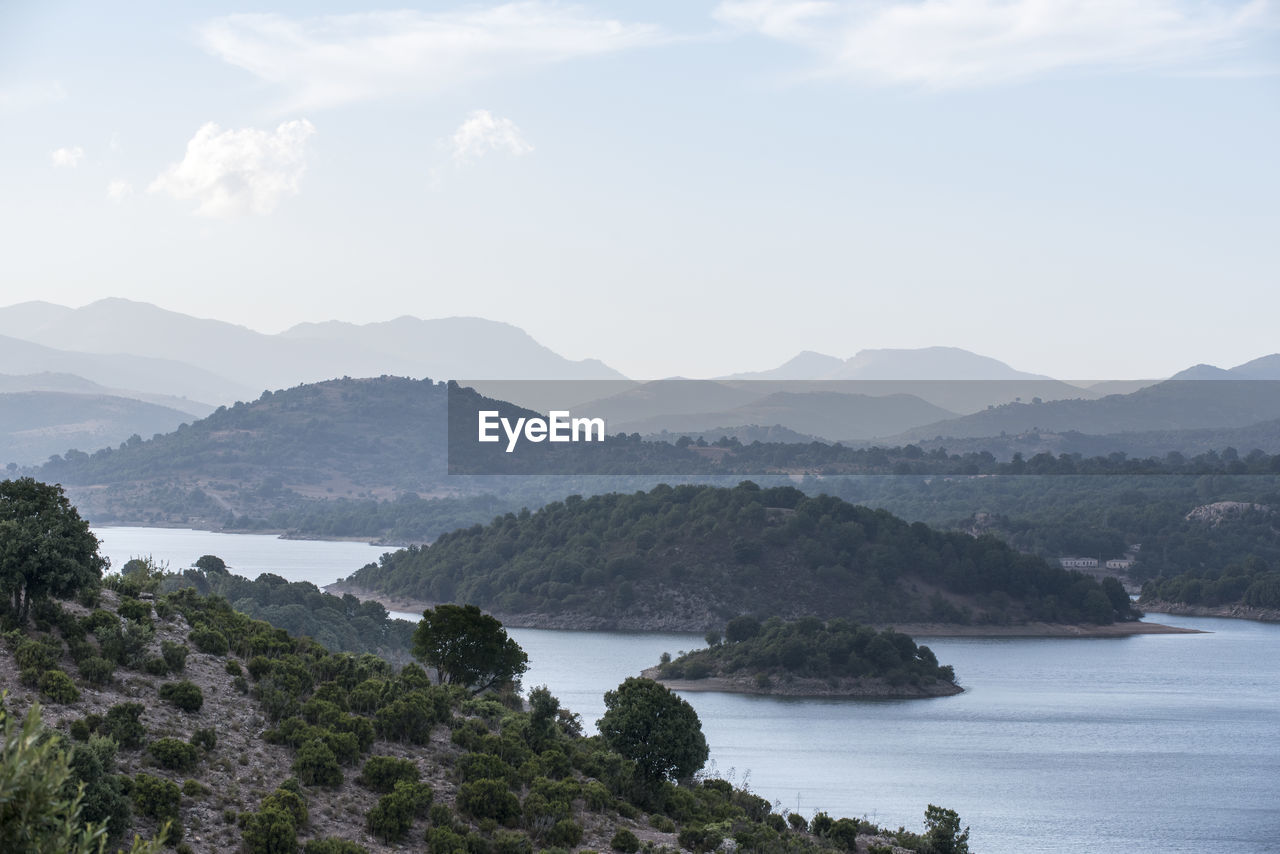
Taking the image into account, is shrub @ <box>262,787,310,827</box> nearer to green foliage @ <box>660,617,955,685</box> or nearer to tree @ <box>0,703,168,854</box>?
tree @ <box>0,703,168,854</box>

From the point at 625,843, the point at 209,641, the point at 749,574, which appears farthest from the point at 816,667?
the point at 625,843

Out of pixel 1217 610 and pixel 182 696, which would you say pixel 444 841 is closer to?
pixel 182 696

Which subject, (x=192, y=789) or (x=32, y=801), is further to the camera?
(x=192, y=789)

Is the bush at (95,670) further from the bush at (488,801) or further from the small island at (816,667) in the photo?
the small island at (816,667)

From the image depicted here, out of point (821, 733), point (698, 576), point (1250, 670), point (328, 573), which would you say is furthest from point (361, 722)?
point (328, 573)

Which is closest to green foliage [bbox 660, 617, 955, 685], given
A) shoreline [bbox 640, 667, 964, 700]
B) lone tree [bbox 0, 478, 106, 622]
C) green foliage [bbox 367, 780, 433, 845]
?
shoreline [bbox 640, 667, 964, 700]

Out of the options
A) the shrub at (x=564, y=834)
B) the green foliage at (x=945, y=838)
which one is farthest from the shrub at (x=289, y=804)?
the green foliage at (x=945, y=838)

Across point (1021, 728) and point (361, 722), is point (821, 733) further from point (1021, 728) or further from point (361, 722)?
point (361, 722)
